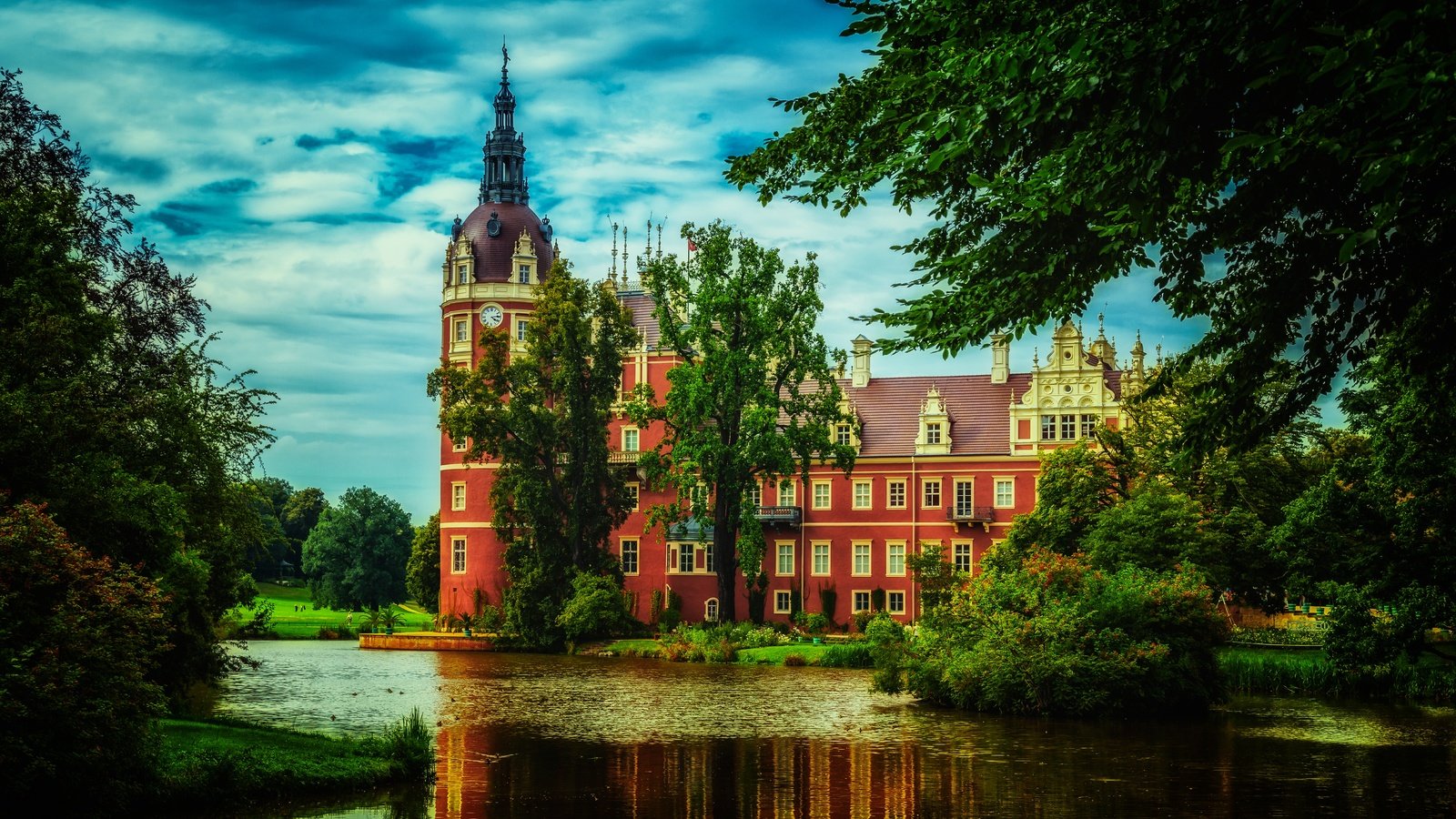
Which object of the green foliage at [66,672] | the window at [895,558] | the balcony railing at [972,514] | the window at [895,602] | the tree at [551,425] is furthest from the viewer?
the window at [895,558]

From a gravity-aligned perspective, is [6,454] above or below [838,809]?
above

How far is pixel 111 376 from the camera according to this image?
2069cm

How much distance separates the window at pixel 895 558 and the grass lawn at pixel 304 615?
22.0 m

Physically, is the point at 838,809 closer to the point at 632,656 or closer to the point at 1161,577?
the point at 1161,577

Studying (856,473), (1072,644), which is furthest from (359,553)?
(1072,644)

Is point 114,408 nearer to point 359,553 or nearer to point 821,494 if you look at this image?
point 821,494

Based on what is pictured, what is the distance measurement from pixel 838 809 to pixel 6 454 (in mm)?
10018

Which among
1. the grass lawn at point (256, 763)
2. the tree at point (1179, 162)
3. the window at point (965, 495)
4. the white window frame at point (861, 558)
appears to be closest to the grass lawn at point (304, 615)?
the white window frame at point (861, 558)

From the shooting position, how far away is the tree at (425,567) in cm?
6600

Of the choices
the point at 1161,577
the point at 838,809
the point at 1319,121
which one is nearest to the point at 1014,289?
the point at 1319,121

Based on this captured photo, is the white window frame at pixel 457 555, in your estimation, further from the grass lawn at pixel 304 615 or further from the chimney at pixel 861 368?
the chimney at pixel 861 368

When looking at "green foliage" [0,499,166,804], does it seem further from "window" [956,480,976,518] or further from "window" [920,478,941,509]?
"window" [920,478,941,509]

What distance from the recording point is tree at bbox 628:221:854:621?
1783 inches

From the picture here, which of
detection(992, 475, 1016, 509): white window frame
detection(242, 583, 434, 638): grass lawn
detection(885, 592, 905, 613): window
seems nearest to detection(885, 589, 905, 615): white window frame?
detection(885, 592, 905, 613): window
